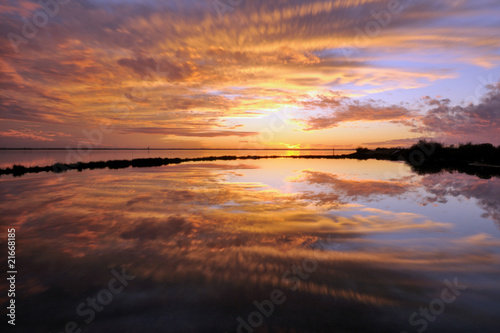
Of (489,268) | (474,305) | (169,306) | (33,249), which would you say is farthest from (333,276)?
(33,249)

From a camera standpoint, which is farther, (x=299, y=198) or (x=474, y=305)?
(x=299, y=198)

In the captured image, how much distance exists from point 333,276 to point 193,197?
40.7 ft

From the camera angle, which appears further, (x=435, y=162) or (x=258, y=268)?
(x=435, y=162)

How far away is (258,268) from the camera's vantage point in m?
7.40

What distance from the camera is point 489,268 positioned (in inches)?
293

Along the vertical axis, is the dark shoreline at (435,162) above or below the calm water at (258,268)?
above

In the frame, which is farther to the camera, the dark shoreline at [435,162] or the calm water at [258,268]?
the dark shoreline at [435,162]

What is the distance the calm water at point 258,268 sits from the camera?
532 cm

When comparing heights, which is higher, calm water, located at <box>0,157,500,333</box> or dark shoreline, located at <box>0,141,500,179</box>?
dark shoreline, located at <box>0,141,500,179</box>

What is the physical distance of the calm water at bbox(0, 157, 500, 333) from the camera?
5316 millimetres

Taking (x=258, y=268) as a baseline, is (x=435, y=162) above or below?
above

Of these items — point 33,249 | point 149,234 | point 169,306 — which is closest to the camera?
point 169,306

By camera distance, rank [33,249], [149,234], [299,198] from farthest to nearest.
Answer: [299,198]
[149,234]
[33,249]

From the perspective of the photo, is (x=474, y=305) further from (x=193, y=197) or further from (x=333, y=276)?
(x=193, y=197)
